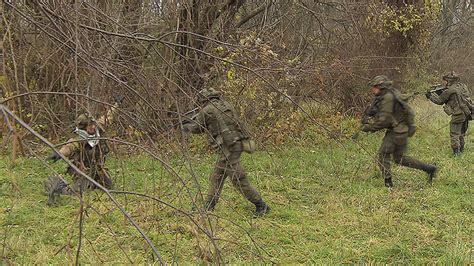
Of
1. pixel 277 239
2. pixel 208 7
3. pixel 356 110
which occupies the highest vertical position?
pixel 208 7

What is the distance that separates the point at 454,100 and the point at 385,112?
113 inches

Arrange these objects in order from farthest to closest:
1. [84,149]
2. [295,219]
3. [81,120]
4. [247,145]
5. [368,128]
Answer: [368,128]
[295,219]
[247,145]
[81,120]
[84,149]

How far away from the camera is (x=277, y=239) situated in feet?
16.3

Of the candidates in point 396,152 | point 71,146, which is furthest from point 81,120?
point 396,152

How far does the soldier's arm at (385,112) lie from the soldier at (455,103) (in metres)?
2.77

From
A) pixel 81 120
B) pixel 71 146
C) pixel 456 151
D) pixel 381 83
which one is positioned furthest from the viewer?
pixel 456 151

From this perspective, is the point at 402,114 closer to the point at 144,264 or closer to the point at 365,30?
the point at 144,264

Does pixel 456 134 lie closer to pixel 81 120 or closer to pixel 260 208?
pixel 260 208

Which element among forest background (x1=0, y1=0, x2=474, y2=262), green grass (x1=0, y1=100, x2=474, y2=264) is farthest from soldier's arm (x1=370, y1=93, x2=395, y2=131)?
green grass (x1=0, y1=100, x2=474, y2=264)

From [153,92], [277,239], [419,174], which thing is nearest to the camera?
[153,92]

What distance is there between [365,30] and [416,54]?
2.37m

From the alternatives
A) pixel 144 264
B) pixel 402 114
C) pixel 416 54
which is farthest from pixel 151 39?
pixel 416 54

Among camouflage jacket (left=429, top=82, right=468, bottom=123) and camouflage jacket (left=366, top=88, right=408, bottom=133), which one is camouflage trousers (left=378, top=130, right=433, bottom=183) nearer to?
camouflage jacket (left=366, top=88, right=408, bottom=133)

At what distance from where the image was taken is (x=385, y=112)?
6562 millimetres
